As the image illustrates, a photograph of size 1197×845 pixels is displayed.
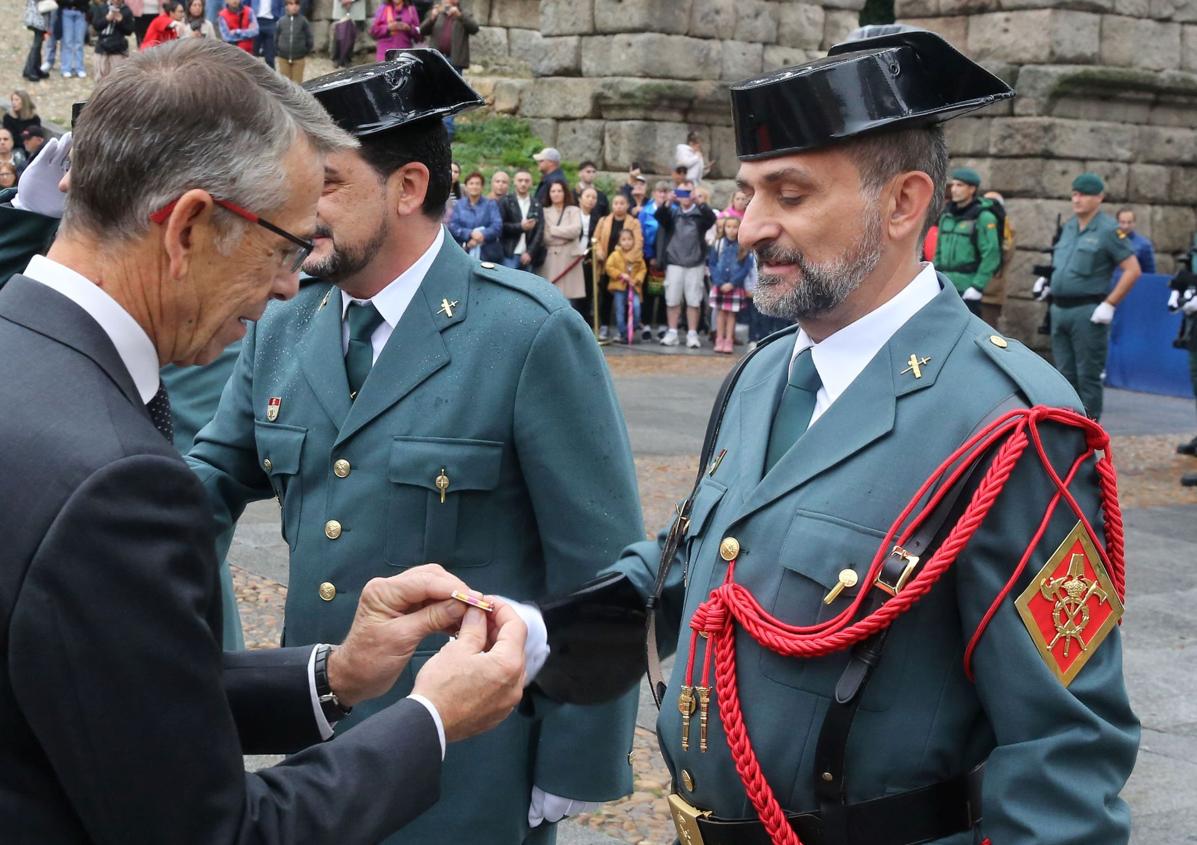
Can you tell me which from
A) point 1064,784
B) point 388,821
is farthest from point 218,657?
point 1064,784

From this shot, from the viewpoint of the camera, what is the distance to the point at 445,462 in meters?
2.90

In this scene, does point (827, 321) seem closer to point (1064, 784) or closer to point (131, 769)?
point (1064, 784)

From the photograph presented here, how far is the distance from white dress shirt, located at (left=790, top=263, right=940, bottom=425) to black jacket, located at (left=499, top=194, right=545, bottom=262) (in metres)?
13.2

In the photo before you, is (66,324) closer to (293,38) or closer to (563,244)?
(563,244)

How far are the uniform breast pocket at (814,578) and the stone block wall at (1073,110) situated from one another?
47.9 ft

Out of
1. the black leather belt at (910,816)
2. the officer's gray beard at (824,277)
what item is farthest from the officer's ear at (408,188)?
the black leather belt at (910,816)

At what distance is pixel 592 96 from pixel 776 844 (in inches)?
674

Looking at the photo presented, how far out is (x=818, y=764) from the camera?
212cm

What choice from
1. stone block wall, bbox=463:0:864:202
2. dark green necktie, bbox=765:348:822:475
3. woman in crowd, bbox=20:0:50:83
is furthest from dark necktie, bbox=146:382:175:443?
woman in crowd, bbox=20:0:50:83

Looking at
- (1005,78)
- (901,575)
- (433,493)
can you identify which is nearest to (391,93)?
(433,493)

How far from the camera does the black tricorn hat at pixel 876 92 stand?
2.31m

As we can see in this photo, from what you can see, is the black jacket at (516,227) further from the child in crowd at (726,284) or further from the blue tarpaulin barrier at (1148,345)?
the blue tarpaulin barrier at (1148,345)

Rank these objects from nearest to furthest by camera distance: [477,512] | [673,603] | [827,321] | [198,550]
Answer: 1. [198,550]
2. [827,321]
3. [673,603]
4. [477,512]

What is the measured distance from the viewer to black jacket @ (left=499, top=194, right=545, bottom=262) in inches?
612
